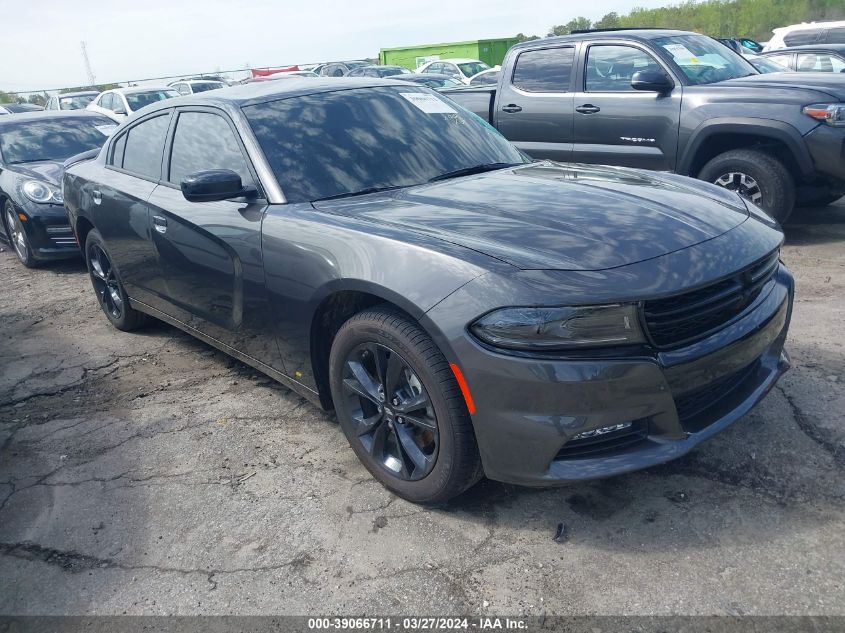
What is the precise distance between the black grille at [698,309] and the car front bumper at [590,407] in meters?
0.04

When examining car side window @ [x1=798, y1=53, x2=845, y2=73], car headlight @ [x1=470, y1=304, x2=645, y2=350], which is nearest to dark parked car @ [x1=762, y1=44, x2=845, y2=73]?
car side window @ [x1=798, y1=53, x2=845, y2=73]

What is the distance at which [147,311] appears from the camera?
15.7 ft

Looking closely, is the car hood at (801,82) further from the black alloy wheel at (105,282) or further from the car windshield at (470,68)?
the car windshield at (470,68)

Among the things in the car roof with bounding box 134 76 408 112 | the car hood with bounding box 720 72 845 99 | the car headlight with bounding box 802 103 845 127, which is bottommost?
the car headlight with bounding box 802 103 845 127

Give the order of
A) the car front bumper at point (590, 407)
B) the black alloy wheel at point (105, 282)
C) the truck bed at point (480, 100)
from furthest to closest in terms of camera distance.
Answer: the truck bed at point (480, 100), the black alloy wheel at point (105, 282), the car front bumper at point (590, 407)

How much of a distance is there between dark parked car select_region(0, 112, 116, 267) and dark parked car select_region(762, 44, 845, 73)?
1036cm

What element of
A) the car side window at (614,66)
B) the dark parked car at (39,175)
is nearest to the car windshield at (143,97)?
the dark parked car at (39,175)

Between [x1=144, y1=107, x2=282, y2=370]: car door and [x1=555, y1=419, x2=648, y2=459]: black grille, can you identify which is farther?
[x1=144, y1=107, x2=282, y2=370]: car door

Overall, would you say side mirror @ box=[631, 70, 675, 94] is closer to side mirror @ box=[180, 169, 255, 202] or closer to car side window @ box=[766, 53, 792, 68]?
side mirror @ box=[180, 169, 255, 202]

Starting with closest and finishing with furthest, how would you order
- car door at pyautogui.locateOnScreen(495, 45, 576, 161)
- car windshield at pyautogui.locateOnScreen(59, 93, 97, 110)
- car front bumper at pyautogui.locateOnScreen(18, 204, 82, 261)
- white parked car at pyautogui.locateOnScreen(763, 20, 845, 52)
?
car door at pyautogui.locateOnScreen(495, 45, 576, 161), car front bumper at pyautogui.locateOnScreen(18, 204, 82, 261), white parked car at pyautogui.locateOnScreen(763, 20, 845, 52), car windshield at pyautogui.locateOnScreen(59, 93, 97, 110)

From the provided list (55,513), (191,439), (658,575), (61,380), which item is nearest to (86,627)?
(55,513)

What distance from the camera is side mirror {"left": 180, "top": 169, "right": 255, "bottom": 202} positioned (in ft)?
11.0

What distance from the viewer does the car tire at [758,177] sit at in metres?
5.98

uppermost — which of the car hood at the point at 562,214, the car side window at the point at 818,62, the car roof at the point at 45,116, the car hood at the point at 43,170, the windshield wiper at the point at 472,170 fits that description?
the windshield wiper at the point at 472,170
